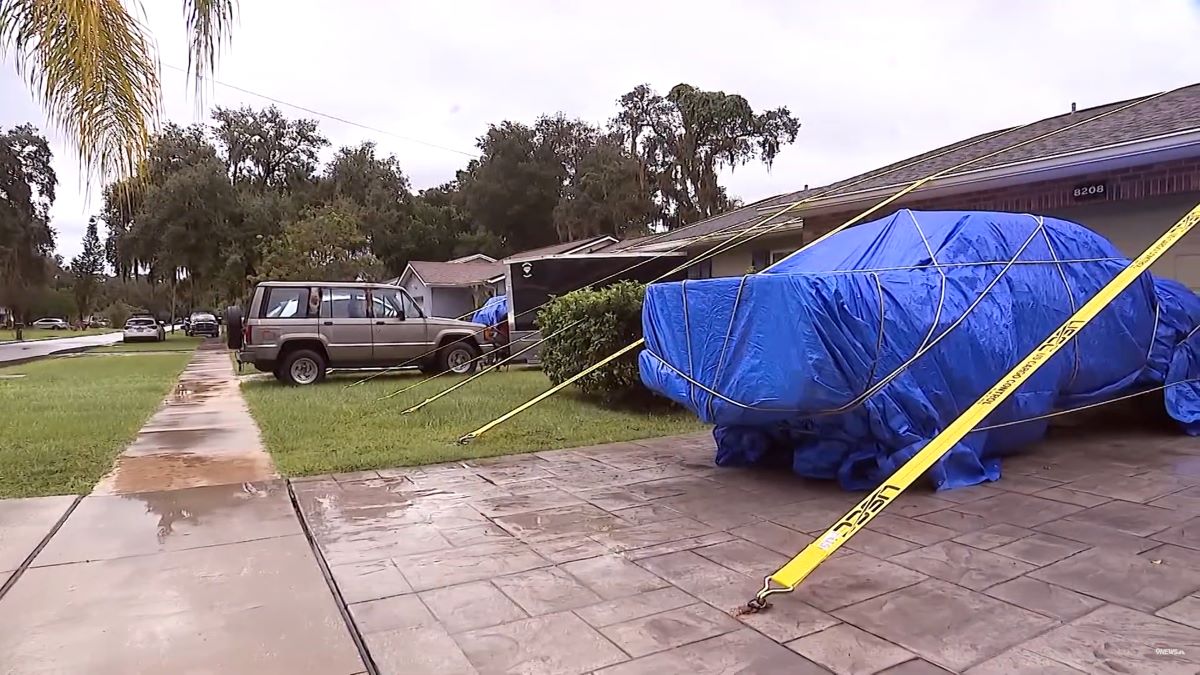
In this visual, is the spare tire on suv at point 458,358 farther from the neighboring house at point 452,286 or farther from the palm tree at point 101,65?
the neighboring house at point 452,286

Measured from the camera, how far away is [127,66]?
5867mm

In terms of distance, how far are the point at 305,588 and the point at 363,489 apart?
7.27 feet

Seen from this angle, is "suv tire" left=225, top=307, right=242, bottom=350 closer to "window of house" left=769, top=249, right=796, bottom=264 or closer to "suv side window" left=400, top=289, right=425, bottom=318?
"suv side window" left=400, top=289, right=425, bottom=318

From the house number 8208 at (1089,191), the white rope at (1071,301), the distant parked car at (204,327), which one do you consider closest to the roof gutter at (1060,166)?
the house number 8208 at (1089,191)

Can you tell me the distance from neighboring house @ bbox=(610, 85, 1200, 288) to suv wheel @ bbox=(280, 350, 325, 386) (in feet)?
28.6

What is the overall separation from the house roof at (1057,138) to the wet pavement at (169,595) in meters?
8.36

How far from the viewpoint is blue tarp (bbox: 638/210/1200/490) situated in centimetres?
570

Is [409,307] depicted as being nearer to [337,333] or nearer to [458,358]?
[458,358]

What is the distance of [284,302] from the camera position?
14.0 meters

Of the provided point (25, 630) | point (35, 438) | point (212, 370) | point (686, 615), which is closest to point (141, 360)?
point (212, 370)

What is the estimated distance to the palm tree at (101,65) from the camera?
206 inches

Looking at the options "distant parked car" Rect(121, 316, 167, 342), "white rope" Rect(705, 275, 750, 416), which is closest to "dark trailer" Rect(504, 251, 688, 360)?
"white rope" Rect(705, 275, 750, 416)

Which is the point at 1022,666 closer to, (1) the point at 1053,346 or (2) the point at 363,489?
(1) the point at 1053,346

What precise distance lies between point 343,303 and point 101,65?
8885 mm
